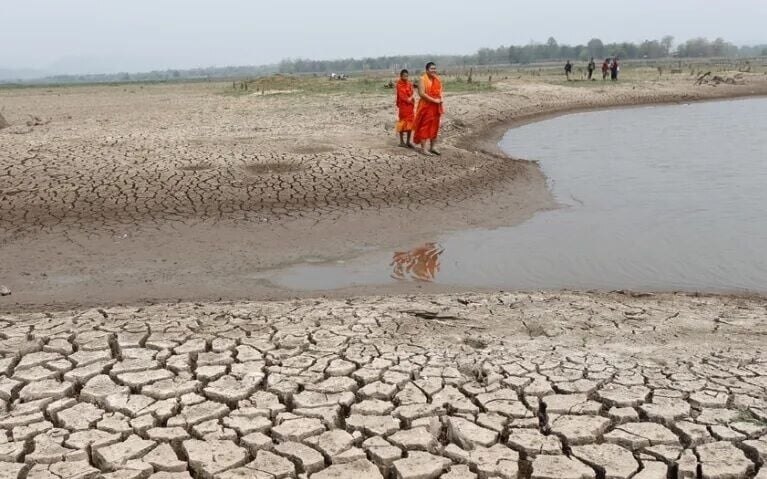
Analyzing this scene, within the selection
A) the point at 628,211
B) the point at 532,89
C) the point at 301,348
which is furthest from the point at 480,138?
the point at 301,348

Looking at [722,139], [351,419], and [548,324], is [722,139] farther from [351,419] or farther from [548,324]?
[351,419]

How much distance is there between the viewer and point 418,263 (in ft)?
20.9

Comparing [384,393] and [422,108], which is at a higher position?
[422,108]

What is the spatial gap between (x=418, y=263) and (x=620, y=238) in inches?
92.6

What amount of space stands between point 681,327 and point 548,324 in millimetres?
877

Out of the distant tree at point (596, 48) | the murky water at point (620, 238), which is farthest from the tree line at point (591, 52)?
the murky water at point (620, 238)

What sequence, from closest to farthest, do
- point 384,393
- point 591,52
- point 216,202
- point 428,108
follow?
1. point 384,393
2. point 216,202
3. point 428,108
4. point 591,52

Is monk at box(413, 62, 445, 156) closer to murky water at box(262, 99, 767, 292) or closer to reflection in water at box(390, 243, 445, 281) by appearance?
murky water at box(262, 99, 767, 292)

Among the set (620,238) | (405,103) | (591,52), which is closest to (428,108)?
(405,103)

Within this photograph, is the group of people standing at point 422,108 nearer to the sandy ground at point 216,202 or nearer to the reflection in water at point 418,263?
the sandy ground at point 216,202

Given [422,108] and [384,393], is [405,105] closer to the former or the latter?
[422,108]

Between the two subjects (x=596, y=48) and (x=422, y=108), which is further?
(x=596, y=48)

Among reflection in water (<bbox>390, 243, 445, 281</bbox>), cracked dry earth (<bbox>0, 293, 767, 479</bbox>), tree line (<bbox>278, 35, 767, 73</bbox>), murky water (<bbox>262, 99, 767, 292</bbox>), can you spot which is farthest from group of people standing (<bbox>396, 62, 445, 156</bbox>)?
tree line (<bbox>278, 35, 767, 73</bbox>)

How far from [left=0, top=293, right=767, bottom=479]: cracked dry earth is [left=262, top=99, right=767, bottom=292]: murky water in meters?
1.17
